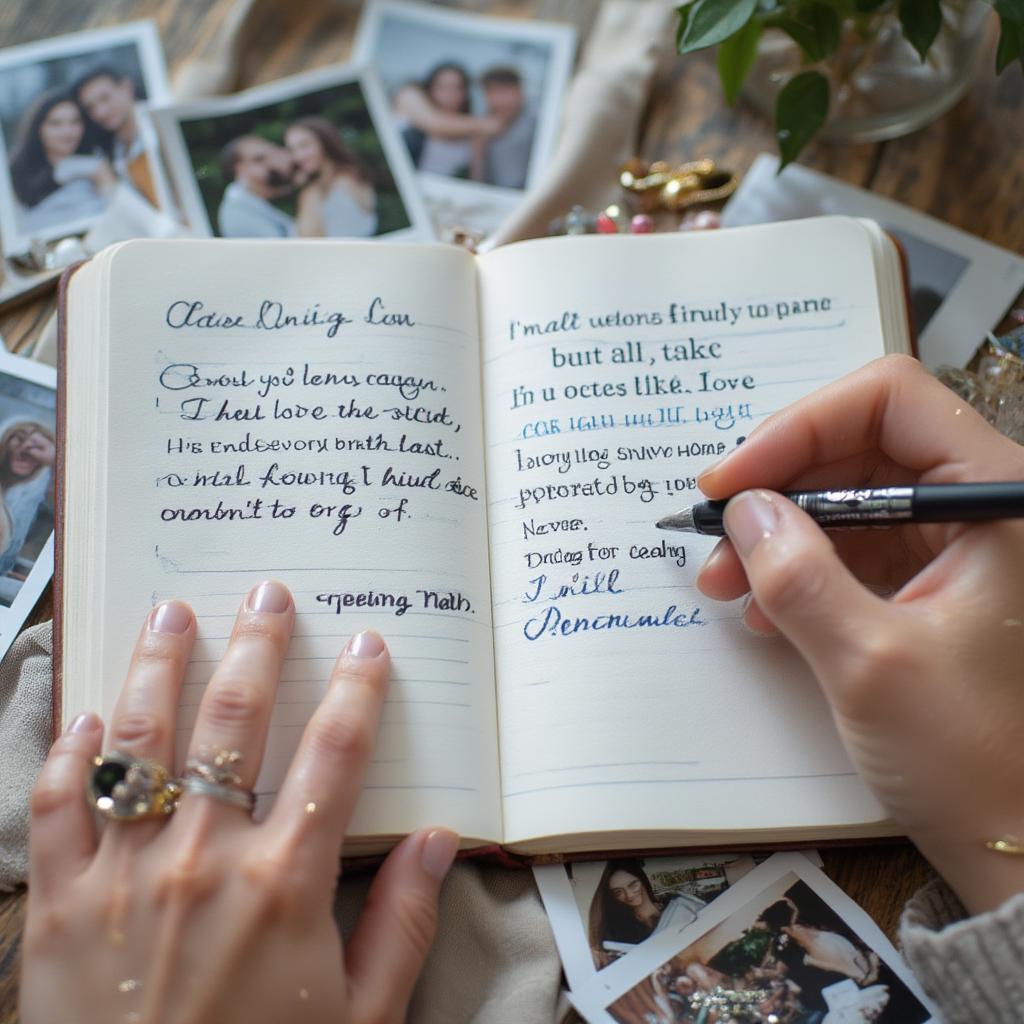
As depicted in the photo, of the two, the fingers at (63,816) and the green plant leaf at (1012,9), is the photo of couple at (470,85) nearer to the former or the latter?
the green plant leaf at (1012,9)

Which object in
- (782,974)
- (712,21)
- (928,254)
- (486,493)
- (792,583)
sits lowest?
(782,974)

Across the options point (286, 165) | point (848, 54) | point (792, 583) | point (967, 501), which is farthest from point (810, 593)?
point (286, 165)

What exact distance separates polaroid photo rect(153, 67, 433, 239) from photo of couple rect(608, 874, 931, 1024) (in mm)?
725

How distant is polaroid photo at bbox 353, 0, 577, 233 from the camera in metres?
1.10

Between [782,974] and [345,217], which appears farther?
[345,217]

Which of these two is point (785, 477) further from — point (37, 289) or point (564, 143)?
point (37, 289)

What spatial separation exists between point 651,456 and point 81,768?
47 centimetres

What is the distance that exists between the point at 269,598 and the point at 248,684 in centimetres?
7

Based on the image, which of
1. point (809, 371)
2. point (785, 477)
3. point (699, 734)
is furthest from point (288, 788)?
point (809, 371)

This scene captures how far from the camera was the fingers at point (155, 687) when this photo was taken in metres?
0.68

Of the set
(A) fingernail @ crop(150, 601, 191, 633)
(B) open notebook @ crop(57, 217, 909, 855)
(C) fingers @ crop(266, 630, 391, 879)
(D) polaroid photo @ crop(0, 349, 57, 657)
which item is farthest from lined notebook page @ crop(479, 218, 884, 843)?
(D) polaroid photo @ crop(0, 349, 57, 657)

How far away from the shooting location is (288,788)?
0.67 m

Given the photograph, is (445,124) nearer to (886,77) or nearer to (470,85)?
(470,85)

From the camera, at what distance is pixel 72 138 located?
110 centimetres
